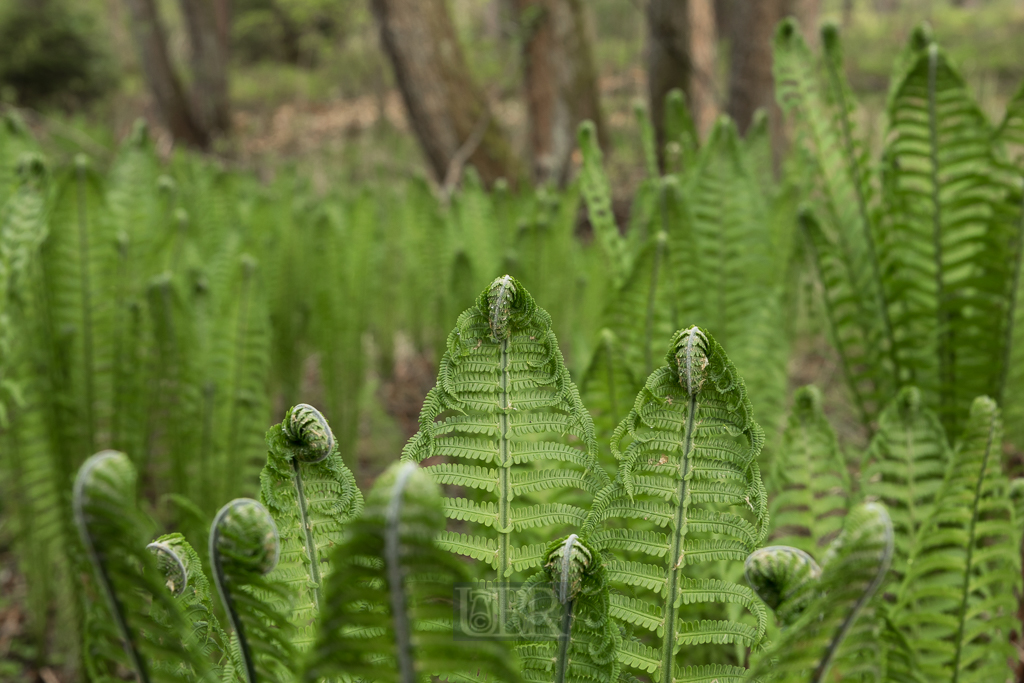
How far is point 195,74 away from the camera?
8289mm

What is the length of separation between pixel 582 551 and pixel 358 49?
12.1 meters

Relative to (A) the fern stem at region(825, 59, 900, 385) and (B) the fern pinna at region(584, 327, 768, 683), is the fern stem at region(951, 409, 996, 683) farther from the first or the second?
(A) the fern stem at region(825, 59, 900, 385)

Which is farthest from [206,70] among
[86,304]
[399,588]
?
[399,588]

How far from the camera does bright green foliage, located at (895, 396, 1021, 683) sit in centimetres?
71

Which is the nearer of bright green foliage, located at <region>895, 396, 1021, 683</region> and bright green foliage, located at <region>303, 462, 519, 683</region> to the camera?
bright green foliage, located at <region>303, 462, 519, 683</region>

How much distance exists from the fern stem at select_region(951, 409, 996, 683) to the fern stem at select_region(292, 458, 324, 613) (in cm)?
61

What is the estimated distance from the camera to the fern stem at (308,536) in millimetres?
523

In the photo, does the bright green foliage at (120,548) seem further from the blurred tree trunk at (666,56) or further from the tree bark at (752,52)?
the tree bark at (752,52)

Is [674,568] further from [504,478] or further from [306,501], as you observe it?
[306,501]

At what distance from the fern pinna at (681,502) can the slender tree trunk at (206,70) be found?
28.1ft

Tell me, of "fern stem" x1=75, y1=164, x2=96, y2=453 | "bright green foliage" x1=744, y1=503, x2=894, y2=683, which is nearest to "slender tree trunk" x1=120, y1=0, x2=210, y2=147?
"fern stem" x1=75, y1=164, x2=96, y2=453

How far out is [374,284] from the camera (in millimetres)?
2307

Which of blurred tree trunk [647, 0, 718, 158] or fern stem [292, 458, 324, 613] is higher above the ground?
blurred tree trunk [647, 0, 718, 158]

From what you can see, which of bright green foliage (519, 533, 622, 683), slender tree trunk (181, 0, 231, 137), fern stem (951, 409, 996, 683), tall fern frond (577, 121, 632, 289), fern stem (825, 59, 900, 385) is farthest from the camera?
slender tree trunk (181, 0, 231, 137)
